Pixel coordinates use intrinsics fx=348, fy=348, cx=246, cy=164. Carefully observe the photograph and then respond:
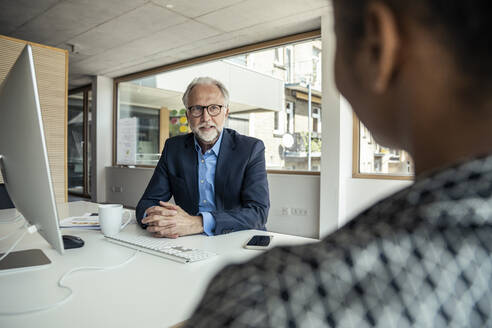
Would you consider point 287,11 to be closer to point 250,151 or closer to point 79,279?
point 250,151

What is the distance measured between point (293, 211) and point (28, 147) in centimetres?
382

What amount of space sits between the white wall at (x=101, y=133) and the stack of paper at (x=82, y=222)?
5749 millimetres

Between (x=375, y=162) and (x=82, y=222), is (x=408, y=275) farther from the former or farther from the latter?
(x=375, y=162)

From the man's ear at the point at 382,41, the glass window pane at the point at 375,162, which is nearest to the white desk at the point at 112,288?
the man's ear at the point at 382,41

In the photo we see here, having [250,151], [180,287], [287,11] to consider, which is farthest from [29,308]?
[287,11]

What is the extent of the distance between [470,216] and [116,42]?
18.0ft

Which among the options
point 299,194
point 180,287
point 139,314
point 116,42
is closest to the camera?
point 139,314

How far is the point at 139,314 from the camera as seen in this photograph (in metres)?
0.71

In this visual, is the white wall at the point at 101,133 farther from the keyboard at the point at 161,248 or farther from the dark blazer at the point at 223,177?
the keyboard at the point at 161,248

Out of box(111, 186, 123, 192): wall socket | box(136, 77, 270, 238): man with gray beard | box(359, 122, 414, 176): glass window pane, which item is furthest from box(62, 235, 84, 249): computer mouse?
box(111, 186, 123, 192): wall socket

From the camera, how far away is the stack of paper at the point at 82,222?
4.97ft

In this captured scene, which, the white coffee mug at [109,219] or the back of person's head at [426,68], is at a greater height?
the back of person's head at [426,68]

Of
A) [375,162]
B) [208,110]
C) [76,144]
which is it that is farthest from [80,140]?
[208,110]

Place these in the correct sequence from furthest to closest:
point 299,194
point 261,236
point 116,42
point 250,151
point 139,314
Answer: point 116,42 < point 299,194 < point 250,151 < point 261,236 < point 139,314
